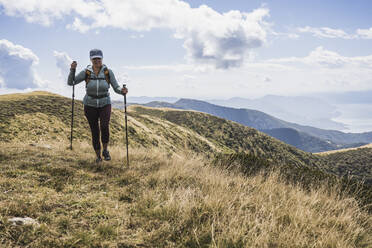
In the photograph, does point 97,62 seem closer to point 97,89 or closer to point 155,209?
point 97,89

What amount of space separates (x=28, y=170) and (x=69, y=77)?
3126 mm

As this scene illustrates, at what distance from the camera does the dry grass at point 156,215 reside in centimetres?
280

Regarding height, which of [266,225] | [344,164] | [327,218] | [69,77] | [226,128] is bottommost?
[344,164]

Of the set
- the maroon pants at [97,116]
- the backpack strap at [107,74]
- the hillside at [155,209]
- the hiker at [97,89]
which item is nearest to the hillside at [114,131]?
the hillside at [155,209]

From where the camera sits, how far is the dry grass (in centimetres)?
280

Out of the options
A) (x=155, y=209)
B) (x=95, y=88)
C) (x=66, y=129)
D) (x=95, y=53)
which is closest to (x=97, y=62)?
(x=95, y=53)

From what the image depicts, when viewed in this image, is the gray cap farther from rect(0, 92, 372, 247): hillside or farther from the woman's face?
rect(0, 92, 372, 247): hillside

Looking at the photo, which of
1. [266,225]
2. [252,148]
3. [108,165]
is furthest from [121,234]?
Answer: [252,148]

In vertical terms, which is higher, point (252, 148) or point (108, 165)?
point (108, 165)

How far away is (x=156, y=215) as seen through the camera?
3.46 m

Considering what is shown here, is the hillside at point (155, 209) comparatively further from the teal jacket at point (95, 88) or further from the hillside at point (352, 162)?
the hillside at point (352, 162)

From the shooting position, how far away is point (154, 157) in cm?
775

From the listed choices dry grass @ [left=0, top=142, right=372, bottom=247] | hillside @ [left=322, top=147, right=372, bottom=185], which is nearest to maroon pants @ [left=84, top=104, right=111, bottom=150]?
dry grass @ [left=0, top=142, right=372, bottom=247]

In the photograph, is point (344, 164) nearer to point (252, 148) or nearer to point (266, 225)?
point (252, 148)
